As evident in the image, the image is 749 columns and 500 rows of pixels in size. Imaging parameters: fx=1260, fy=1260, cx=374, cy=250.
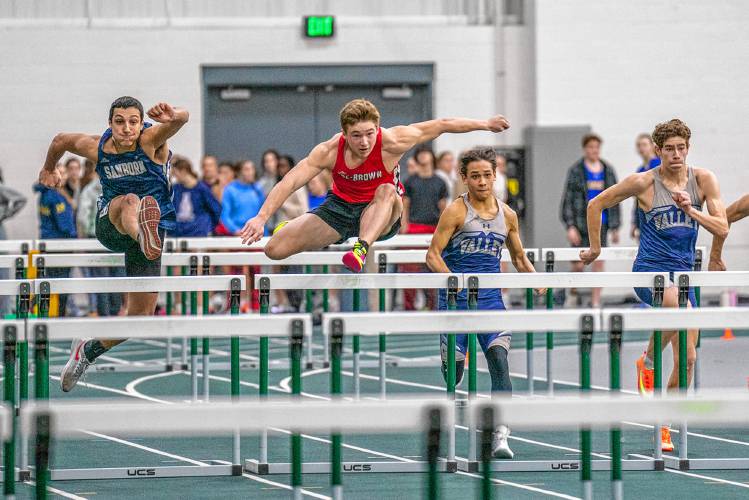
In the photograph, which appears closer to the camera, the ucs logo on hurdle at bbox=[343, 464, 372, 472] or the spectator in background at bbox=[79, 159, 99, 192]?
the ucs logo on hurdle at bbox=[343, 464, 372, 472]

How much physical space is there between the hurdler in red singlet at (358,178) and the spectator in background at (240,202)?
698 cm

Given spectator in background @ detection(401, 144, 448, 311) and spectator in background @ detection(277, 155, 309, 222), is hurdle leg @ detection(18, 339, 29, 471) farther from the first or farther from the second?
spectator in background @ detection(401, 144, 448, 311)

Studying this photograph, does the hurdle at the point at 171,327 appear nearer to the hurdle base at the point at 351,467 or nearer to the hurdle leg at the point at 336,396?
the hurdle leg at the point at 336,396

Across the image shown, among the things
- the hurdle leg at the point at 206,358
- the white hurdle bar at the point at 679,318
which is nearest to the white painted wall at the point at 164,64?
the hurdle leg at the point at 206,358

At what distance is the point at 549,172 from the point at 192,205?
5.21 metres

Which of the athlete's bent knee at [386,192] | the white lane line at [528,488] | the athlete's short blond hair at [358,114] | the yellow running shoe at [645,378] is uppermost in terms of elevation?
the athlete's short blond hair at [358,114]

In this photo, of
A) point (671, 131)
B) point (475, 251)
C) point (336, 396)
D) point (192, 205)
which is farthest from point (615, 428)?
point (192, 205)

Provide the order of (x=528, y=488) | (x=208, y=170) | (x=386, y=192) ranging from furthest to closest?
1. (x=208, y=170)
2. (x=386, y=192)
3. (x=528, y=488)

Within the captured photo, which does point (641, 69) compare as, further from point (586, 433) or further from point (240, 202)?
point (586, 433)

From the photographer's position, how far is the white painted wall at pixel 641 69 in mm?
17297

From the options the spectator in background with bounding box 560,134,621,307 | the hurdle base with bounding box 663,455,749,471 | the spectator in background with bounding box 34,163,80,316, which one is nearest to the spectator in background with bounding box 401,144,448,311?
the spectator in background with bounding box 560,134,621,307

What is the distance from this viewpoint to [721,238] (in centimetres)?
782

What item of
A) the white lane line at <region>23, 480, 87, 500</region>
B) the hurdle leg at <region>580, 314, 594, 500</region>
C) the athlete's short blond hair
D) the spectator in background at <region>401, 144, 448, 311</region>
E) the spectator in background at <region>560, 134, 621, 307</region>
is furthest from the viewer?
the spectator in background at <region>401, 144, 448, 311</region>

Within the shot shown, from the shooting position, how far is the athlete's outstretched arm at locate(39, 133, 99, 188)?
7.84 meters
